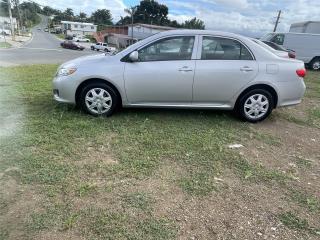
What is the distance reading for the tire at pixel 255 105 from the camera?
19.0ft

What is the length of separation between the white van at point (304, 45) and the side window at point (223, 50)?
15246mm

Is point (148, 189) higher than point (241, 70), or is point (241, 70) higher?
point (241, 70)

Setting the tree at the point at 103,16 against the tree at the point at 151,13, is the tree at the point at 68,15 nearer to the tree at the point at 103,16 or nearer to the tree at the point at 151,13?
the tree at the point at 103,16

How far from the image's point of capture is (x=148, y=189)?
3.44 metres

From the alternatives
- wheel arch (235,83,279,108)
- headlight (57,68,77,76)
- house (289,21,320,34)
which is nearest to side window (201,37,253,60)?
wheel arch (235,83,279,108)

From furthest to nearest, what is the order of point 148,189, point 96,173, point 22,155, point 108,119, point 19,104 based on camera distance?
point 19,104
point 108,119
point 22,155
point 96,173
point 148,189

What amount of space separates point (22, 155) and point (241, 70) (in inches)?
148

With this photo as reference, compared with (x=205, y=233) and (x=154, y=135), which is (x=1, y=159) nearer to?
(x=154, y=135)

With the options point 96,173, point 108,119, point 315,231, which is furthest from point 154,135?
point 315,231

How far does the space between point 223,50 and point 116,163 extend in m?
2.96

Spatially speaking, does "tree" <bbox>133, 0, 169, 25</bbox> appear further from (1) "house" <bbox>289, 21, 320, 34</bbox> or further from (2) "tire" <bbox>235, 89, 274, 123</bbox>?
(2) "tire" <bbox>235, 89, 274, 123</bbox>

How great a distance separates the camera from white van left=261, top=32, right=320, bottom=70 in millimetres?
18969

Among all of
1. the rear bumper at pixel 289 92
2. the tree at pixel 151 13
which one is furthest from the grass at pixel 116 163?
the tree at pixel 151 13

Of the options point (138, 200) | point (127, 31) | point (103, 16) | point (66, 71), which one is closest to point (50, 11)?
point (103, 16)
